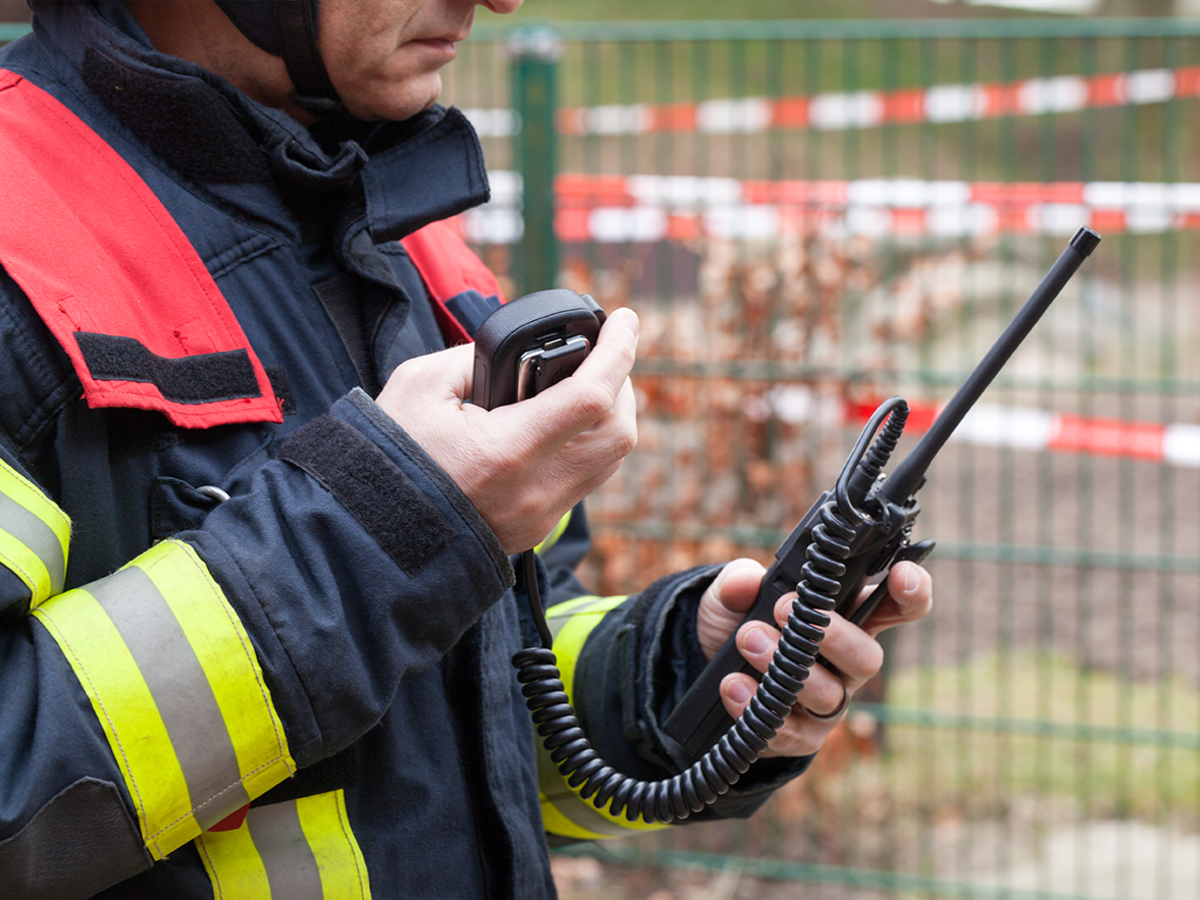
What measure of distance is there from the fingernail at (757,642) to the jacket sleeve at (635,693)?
7.8 inches

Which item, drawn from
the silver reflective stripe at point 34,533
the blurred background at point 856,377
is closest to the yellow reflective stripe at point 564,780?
the silver reflective stripe at point 34,533

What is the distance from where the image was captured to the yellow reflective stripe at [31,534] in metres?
0.97

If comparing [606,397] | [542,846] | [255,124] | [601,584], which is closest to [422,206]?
[255,124]

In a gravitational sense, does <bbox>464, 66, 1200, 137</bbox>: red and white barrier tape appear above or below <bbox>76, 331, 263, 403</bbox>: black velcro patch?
below

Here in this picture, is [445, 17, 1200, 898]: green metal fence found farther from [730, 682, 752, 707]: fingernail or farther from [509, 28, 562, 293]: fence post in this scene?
[730, 682, 752, 707]: fingernail

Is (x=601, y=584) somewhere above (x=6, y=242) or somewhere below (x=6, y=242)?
below

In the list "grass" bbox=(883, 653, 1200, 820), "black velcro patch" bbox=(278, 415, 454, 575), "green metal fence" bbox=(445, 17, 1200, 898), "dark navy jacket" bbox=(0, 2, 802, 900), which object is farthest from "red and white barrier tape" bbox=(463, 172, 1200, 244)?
"black velcro patch" bbox=(278, 415, 454, 575)

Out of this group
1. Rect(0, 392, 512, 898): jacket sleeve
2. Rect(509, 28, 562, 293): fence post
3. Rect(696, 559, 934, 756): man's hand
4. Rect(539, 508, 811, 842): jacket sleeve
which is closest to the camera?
Rect(0, 392, 512, 898): jacket sleeve

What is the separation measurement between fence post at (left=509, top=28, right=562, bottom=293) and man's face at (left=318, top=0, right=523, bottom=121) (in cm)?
238

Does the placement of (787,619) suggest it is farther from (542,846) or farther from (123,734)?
(123,734)

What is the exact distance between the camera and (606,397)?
108cm

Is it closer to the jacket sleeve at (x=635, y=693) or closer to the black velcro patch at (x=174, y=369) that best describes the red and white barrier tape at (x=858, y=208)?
the jacket sleeve at (x=635, y=693)

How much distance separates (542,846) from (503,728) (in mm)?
207

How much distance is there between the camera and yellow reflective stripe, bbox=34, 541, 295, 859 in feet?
3.18
